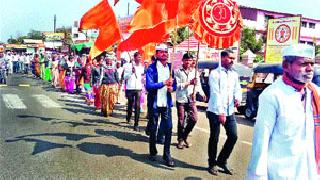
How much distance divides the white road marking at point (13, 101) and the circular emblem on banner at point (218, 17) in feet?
23.6

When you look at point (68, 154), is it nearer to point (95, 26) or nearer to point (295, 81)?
point (95, 26)

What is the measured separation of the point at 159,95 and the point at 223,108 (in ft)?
3.86

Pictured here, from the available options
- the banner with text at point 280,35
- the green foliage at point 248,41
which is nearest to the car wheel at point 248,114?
the banner with text at point 280,35

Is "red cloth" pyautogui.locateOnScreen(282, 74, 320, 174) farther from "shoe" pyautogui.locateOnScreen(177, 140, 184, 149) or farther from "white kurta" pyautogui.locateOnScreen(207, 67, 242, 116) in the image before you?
"shoe" pyautogui.locateOnScreen(177, 140, 184, 149)

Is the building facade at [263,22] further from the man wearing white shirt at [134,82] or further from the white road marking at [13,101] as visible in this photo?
the man wearing white shirt at [134,82]

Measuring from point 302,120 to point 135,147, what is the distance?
4934mm

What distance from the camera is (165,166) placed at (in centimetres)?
638

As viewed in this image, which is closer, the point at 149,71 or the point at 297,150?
the point at 297,150

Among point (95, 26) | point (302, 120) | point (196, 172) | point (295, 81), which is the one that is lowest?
point (196, 172)

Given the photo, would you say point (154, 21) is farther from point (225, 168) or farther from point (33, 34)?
point (33, 34)

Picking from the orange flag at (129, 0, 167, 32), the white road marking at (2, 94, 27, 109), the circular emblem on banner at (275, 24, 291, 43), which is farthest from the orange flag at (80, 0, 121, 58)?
the circular emblem on banner at (275, 24, 291, 43)

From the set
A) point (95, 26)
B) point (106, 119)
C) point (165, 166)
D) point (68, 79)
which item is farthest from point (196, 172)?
point (68, 79)

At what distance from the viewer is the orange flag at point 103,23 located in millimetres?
8266

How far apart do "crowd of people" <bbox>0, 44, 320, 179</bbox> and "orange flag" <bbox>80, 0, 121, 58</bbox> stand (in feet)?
4.66
